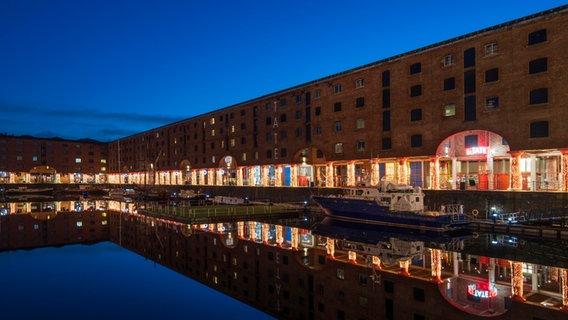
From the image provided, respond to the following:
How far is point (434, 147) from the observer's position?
145 feet

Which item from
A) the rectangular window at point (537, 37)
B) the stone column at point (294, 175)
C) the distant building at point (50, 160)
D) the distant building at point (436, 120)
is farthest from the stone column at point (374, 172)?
the distant building at point (50, 160)

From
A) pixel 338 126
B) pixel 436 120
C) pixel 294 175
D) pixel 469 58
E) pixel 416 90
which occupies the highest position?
pixel 469 58

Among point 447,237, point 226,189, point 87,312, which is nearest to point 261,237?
point 447,237

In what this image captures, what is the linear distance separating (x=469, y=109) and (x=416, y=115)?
597 cm

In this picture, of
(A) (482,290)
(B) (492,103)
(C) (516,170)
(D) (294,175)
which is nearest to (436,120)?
(B) (492,103)

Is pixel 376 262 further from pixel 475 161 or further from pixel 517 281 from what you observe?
pixel 475 161

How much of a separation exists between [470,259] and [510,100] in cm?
2046

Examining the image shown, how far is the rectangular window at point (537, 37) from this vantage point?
119 ft

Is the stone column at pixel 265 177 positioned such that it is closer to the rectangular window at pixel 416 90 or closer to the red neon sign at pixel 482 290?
the rectangular window at pixel 416 90

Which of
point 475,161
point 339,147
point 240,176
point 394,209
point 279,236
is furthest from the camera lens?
point 240,176

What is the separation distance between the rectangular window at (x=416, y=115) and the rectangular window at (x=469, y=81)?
17.4ft

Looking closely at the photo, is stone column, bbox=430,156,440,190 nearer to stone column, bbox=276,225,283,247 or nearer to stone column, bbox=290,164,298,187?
stone column, bbox=276,225,283,247

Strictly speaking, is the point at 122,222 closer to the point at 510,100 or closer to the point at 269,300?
the point at 269,300

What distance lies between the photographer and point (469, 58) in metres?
41.4
